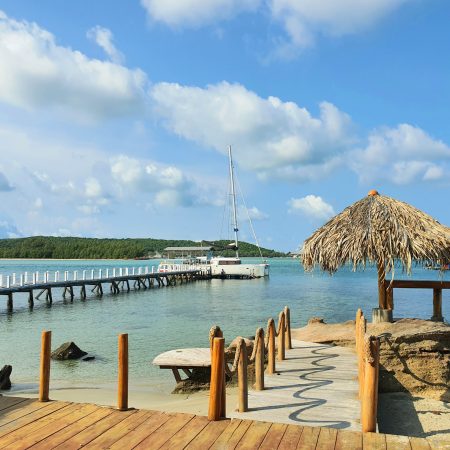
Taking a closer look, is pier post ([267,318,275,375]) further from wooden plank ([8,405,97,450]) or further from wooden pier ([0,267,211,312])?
wooden pier ([0,267,211,312])

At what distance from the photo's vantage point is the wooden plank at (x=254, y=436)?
5.18 m

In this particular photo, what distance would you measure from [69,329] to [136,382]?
1117 centimetres

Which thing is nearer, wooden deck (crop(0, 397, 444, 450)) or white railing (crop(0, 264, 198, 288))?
wooden deck (crop(0, 397, 444, 450))

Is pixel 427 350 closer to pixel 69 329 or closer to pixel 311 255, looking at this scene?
pixel 311 255

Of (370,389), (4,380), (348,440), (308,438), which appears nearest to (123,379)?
(308,438)

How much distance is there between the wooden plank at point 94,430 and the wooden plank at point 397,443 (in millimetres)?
2992

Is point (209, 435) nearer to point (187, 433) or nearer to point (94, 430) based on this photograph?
point (187, 433)

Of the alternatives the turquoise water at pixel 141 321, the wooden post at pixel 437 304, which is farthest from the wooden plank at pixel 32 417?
the wooden post at pixel 437 304

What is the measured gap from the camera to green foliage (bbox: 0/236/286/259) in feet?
490

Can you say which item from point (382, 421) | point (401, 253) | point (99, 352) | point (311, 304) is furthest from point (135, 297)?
point (382, 421)

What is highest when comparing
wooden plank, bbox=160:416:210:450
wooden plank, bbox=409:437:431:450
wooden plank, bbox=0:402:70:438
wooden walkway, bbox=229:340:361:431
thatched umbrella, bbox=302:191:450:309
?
thatched umbrella, bbox=302:191:450:309

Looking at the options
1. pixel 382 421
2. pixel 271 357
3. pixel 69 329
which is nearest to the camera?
pixel 382 421

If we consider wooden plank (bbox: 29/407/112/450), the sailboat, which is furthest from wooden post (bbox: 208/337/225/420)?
the sailboat

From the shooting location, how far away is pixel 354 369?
30.9 feet
